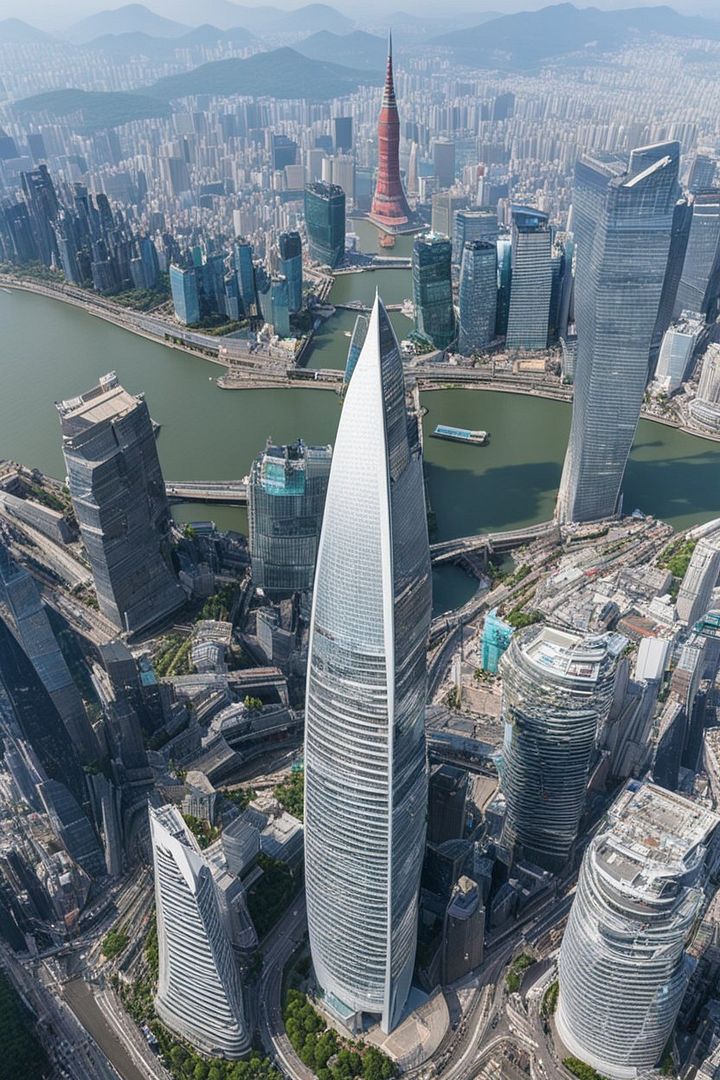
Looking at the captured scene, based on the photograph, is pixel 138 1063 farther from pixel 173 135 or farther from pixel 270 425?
pixel 173 135

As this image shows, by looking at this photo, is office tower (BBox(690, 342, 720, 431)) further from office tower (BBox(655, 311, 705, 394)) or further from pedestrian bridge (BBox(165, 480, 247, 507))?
pedestrian bridge (BBox(165, 480, 247, 507))

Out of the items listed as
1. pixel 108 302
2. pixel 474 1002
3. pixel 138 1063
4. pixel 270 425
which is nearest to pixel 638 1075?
pixel 474 1002

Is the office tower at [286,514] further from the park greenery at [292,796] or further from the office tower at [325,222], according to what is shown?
the office tower at [325,222]

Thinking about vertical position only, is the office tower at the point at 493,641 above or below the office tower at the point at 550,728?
below

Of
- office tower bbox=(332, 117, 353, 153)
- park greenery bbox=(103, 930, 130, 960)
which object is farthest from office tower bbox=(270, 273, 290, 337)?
office tower bbox=(332, 117, 353, 153)

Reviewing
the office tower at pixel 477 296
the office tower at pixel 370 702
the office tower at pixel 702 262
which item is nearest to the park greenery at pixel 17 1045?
the office tower at pixel 370 702
